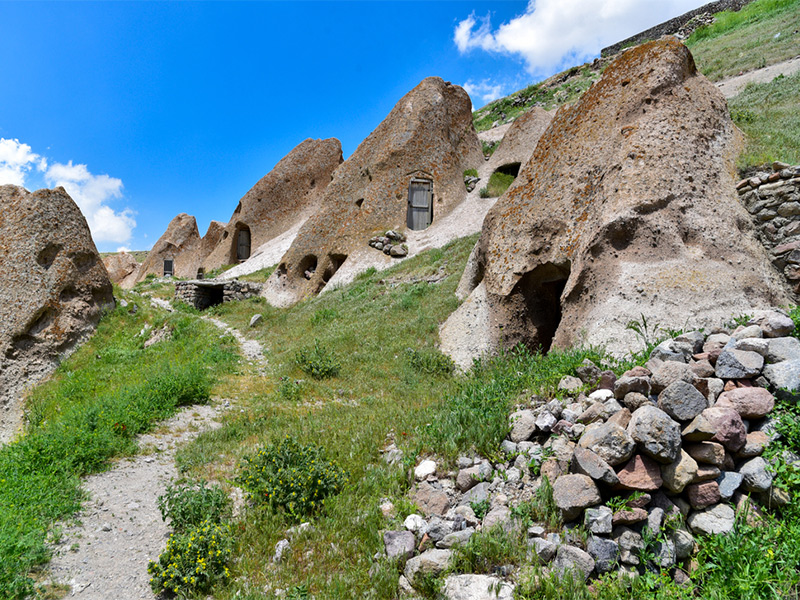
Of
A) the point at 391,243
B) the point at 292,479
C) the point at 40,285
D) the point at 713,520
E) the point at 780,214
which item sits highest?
the point at 391,243

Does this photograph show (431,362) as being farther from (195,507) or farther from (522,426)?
(195,507)

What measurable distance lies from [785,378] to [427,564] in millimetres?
3282

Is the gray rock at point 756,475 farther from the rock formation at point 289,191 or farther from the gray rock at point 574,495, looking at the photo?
the rock formation at point 289,191

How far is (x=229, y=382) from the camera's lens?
10.0 meters

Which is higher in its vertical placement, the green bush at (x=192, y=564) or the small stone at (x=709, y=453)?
the small stone at (x=709, y=453)

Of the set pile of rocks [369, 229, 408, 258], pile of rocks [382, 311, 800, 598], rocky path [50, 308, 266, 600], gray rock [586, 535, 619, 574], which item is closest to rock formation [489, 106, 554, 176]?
pile of rocks [369, 229, 408, 258]

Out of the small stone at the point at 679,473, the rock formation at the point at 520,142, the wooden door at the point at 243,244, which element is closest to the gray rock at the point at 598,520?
the small stone at the point at 679,473

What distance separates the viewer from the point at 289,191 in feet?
108

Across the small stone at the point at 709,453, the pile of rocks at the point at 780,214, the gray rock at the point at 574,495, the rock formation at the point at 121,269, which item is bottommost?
the gray rock at the point at 574,495

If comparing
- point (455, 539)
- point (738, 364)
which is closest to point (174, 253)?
point (455, 539)

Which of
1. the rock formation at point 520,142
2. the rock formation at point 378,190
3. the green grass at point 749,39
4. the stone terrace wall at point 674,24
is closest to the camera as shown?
the green grass at point 749,39

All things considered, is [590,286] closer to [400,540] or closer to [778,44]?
[400,540]

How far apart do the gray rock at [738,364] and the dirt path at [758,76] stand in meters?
15.4

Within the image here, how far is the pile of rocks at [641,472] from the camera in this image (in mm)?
3182
